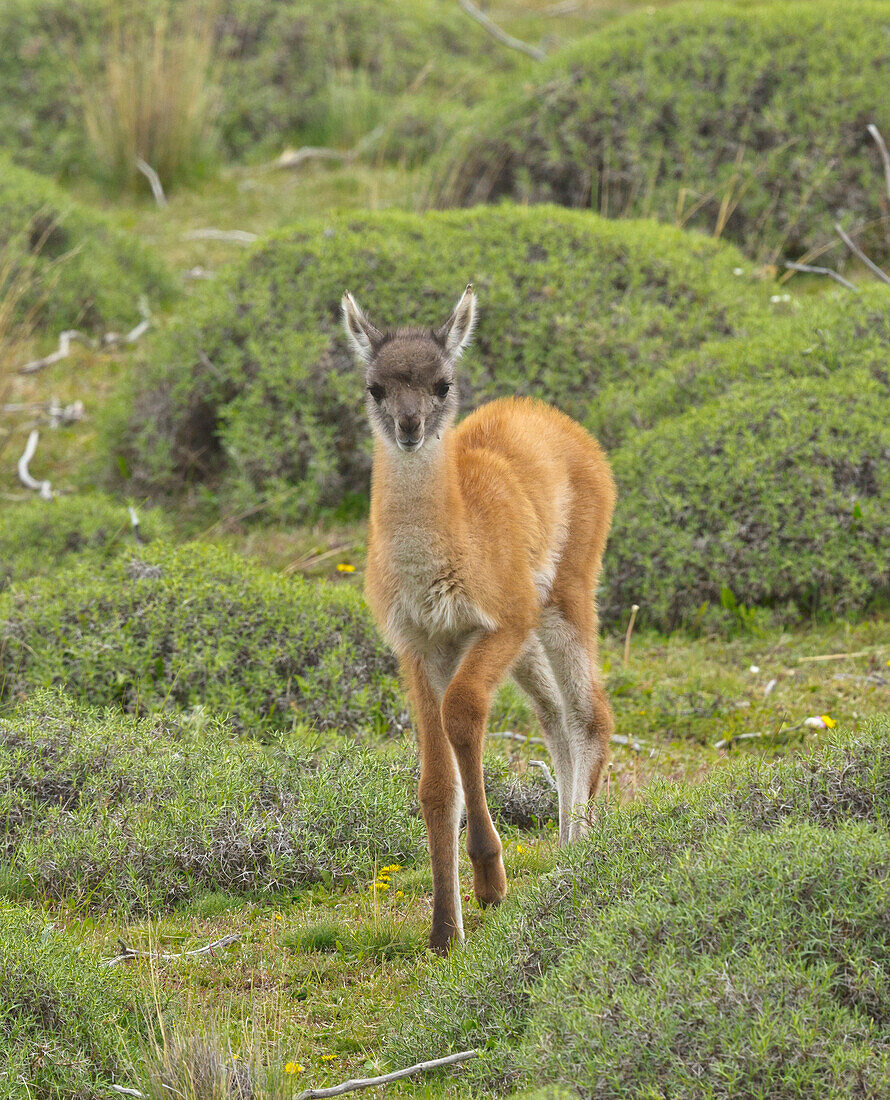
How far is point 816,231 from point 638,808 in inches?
336

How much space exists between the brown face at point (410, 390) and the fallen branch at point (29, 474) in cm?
554

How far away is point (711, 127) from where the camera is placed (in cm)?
1251

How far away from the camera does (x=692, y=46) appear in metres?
12.7

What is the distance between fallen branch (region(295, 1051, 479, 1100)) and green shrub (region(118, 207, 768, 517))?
6.10m

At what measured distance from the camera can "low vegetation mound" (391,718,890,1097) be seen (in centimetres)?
344

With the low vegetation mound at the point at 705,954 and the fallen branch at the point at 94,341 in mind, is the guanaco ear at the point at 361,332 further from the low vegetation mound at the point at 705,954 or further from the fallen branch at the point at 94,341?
the fallen branch at the point at 94,341

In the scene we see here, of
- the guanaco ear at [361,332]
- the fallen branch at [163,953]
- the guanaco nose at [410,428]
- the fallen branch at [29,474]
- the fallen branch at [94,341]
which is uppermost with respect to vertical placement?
the guanaco ear at [361,332]

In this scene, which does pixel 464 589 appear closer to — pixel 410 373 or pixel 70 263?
pixel 410 373

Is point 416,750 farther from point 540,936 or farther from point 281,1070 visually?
point 281,1070

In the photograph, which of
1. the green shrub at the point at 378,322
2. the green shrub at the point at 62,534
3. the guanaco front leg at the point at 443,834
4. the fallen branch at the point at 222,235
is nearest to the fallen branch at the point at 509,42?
the fallen branch at the point at 222,235

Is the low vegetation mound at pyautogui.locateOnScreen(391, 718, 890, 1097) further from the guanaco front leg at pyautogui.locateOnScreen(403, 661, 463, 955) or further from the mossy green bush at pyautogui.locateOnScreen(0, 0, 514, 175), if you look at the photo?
the mossy green bush at pyautogui.locateOnScreen(0, 0, 514, 175)

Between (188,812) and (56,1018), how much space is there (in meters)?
1.55

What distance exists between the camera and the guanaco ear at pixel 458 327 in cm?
525

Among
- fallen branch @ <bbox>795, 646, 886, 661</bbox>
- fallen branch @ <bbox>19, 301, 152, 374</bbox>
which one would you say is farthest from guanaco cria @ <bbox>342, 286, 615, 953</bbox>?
fallen branch @ <bbox>19, 301, 152, 374</bbox>
